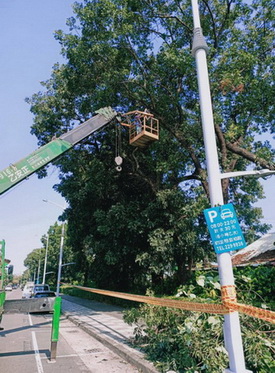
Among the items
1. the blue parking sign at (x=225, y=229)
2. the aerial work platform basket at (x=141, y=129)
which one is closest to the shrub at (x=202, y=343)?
the blue parking sign at (x=225, y=229)

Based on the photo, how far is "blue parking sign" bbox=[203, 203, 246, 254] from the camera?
322cm

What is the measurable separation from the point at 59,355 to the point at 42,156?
492 cm

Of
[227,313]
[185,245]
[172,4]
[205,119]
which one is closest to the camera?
[227,313]

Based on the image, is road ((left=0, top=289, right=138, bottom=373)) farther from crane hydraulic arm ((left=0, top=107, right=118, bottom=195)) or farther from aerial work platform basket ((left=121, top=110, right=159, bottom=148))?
aerial work platform basket ((left=121, top=110, right=159, bottom=148))

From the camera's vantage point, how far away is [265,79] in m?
11.2

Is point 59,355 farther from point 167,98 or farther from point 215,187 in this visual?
point 167,98

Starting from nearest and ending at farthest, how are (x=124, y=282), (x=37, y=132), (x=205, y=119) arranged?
(x=205, y=119) < (x=37, y=132) < (x=124, y=282)

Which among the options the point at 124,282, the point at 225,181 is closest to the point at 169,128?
the point at 225,181

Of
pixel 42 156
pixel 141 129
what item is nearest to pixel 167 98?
pixel 141 129

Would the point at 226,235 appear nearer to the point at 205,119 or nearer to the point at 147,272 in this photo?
the point at 205,119

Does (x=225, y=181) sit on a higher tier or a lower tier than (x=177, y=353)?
higher

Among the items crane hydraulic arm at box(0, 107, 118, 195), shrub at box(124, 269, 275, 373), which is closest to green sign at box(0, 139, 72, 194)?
crane hydraulic arm at box(0, 107, 118, 195)

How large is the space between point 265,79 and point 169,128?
4.25 meters

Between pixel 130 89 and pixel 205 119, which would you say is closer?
pixel 205 119
